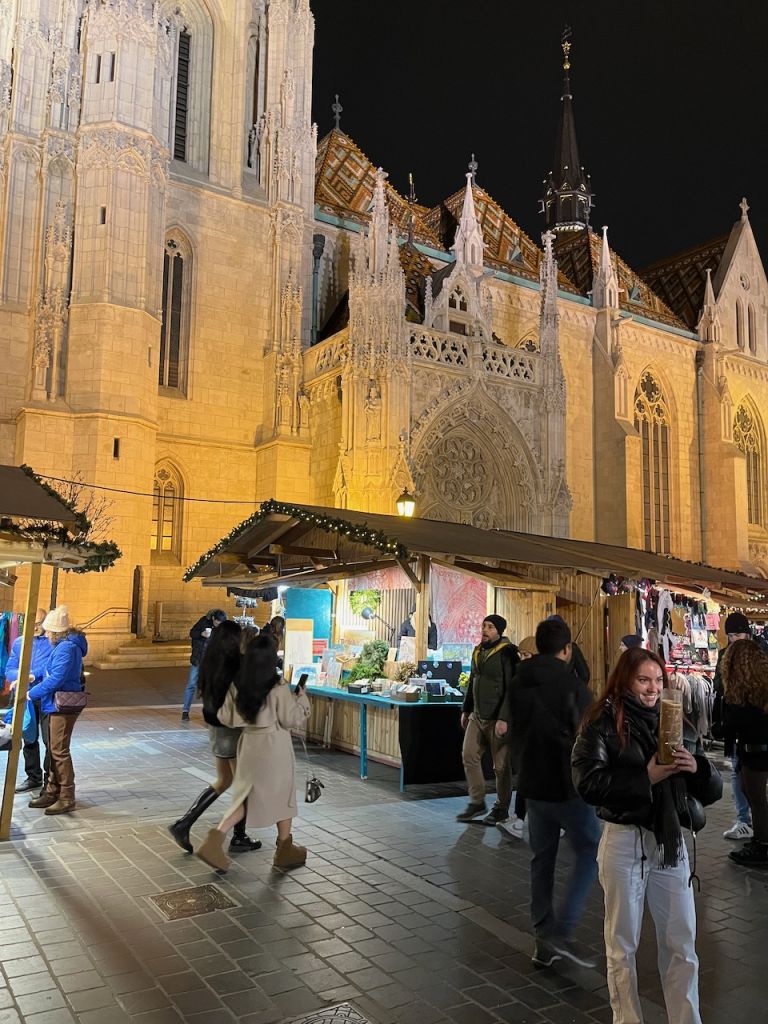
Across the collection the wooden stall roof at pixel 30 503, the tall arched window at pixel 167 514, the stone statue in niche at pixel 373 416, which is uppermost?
the stone statue in niche at pixel 373 416

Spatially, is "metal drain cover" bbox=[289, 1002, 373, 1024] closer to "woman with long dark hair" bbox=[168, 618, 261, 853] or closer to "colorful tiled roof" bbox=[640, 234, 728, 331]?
"woman with long dark hair" bbox=[168, 618, 261, 853]

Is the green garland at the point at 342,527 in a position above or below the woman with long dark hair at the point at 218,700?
above

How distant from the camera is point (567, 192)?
141 feet

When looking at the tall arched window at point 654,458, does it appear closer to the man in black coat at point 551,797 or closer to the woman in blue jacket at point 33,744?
the woman in blue jacket at point 33,744

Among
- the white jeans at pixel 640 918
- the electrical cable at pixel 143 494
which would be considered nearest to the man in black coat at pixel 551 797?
the white jeans at pixel 640 918

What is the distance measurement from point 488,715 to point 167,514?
15.2 m

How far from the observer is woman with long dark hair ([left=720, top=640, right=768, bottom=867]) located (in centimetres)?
601

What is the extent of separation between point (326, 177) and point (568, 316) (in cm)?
973

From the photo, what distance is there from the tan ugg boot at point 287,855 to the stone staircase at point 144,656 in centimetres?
1229

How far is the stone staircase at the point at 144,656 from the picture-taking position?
17062mm

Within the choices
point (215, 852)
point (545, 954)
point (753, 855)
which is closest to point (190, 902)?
point (215, 852)

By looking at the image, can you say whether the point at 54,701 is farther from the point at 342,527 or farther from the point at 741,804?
the point at 741,804

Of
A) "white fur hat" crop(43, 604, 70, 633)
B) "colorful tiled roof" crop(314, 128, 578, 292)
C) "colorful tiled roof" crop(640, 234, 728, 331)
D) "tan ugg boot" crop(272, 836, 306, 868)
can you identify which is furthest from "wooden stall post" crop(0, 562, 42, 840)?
"colorful tiled roof" crop(640, 234, 728, 331)

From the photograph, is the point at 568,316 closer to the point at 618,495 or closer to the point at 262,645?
the point at 618,495
